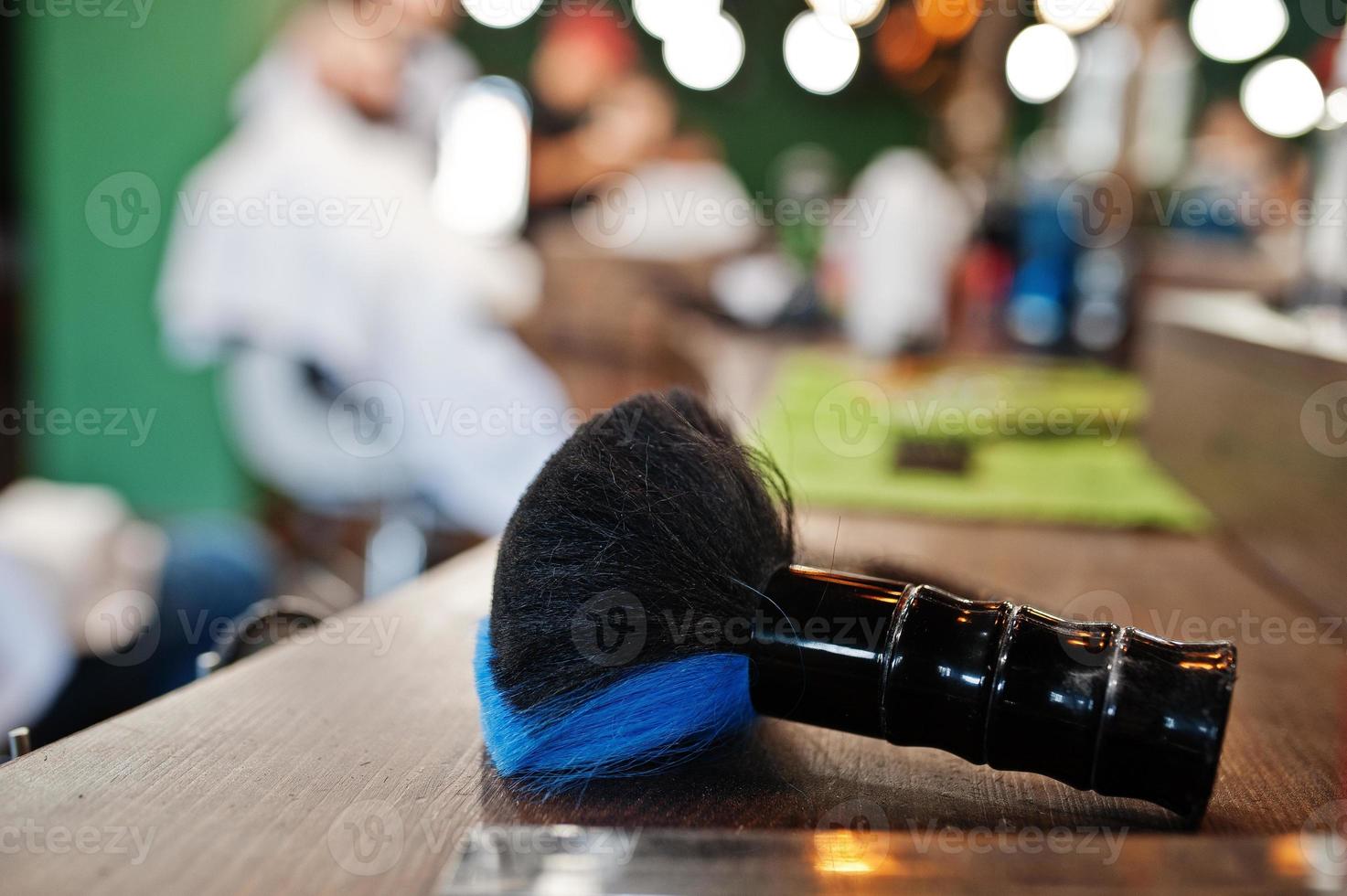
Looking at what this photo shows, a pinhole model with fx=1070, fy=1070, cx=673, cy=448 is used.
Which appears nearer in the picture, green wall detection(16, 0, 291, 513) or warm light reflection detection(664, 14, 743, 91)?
green wall detection(16, 0, 291, 513)

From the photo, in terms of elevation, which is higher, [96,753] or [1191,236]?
[1191,236]

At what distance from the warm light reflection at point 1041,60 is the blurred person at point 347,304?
4.16 m

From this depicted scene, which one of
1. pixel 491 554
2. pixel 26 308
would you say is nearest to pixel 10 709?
pixel 491 554

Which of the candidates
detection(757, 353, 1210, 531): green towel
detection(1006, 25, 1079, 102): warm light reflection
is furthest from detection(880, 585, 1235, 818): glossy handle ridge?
detection(1006, 25, 1079, 102): warm light reflection

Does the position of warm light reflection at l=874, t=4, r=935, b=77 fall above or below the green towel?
above

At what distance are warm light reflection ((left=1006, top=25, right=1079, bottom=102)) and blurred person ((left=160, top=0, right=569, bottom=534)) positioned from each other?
13.7ft

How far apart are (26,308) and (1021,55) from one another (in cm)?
556

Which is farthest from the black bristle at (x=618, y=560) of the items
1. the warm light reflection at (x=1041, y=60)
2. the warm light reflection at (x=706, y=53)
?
the warm light reflection at (x=706, y=53)

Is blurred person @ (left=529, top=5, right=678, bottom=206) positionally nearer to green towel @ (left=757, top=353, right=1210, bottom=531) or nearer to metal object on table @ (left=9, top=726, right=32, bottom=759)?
green towel @ (left=757, top=353, right=1210, bottom=531)

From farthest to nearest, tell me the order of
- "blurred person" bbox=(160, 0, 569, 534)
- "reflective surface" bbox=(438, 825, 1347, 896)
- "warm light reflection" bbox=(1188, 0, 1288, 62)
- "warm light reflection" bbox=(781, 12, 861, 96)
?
"warm light reflection" bbox=(781, 12, 861, 96)
"warm light reflection" bbox=(1188, 0, 1288, 62)
"blurred person" bbox=(160, 0, 569, 534)
"reflective surface" bbox=(438, 825, 1347, 896)

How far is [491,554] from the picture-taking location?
958 mm

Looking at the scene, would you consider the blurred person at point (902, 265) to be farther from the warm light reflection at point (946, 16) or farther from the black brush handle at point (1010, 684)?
the warm light reflection at point (946, 16)

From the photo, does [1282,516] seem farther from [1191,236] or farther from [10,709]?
[1191,236]

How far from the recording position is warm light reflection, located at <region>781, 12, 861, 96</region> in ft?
23.9
